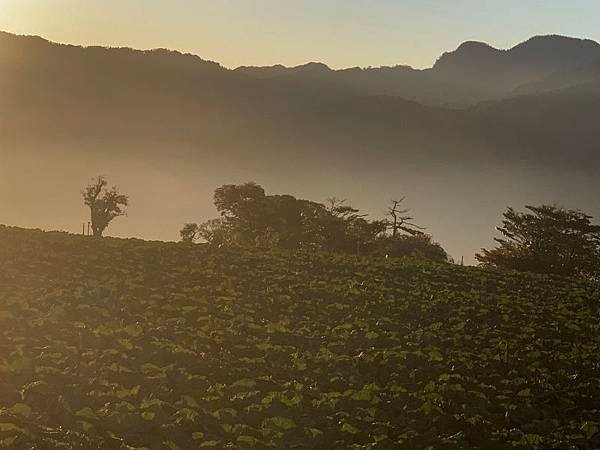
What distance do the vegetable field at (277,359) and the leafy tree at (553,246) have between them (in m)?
36.9

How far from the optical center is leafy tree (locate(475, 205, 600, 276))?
7475cm

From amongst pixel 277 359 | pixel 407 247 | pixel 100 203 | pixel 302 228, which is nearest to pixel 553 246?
pixel 407 247

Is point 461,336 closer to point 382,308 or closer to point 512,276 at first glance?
point 382,308

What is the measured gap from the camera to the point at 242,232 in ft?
313

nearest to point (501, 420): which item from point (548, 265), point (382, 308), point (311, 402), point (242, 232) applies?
point (311, 402)

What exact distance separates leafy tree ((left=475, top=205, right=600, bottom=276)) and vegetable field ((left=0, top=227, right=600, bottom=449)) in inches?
1453

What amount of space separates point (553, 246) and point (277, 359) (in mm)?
62497

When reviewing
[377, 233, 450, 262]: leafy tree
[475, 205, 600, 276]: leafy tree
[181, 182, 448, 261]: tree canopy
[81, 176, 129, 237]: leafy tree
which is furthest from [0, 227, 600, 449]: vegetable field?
[181, 182, 448, 261]: tree canopy

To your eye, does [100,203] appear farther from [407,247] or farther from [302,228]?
[407,247]

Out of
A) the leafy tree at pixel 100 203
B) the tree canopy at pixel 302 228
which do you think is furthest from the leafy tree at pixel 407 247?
the leafy tree at pixel 100 203

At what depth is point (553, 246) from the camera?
78.2m

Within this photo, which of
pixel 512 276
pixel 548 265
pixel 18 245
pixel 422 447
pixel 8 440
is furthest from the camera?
pixel 548 265

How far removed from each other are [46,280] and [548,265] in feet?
191

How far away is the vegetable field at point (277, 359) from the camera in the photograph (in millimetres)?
17672
